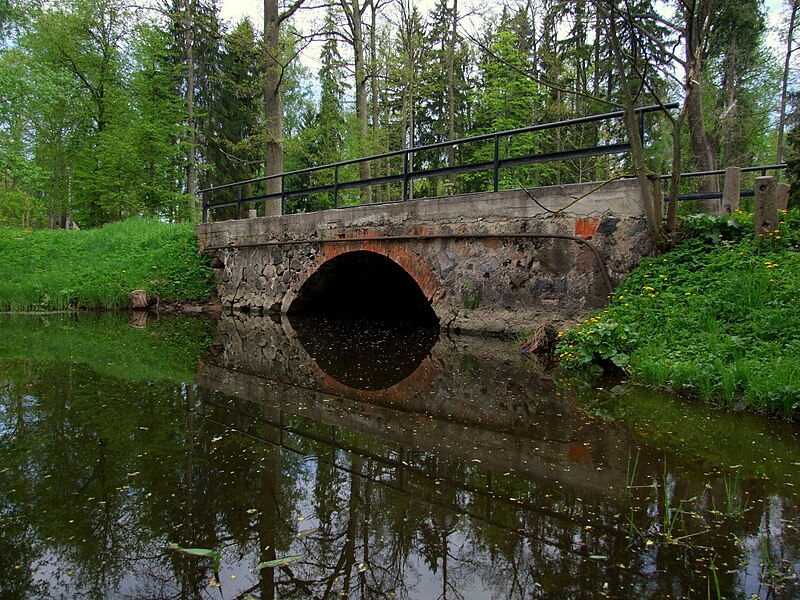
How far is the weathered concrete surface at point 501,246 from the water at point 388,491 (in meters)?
2.50

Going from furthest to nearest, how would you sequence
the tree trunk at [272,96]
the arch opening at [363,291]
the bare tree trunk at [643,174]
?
the tree trunk at [272,96] → the arch opening at [363,291] → the bare tree trunk at [643,174]

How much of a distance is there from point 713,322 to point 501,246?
3.32 meters

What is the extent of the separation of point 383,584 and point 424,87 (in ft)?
71.1

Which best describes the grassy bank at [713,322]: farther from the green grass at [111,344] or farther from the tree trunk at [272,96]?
the tree trunk at [272,96]

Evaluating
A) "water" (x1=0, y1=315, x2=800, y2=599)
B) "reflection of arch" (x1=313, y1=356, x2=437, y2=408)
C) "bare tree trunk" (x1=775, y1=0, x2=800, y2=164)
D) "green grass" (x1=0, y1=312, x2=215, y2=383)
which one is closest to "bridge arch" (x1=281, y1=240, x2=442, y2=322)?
"green grass" (x1=0, y1=312, x2=215, y2=383)

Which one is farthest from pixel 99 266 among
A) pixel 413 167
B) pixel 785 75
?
pixel 785 75

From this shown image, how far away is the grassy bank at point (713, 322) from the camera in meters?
4.62

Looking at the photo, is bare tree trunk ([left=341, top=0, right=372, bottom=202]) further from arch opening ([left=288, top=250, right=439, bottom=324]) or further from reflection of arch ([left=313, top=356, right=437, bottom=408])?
reflection of arch ([left=313, top=356, right=437, bottom=408])

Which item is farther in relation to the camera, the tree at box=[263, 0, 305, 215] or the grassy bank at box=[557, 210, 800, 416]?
the tree at box=[263, 0, 305, 215]

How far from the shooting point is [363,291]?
12.9 metres

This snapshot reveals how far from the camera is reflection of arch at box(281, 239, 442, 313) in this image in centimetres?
908

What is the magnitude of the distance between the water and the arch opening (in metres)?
5.87

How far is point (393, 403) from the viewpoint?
15.9ft

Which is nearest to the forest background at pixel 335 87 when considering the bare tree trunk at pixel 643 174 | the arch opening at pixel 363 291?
the arch opening at pixel 363 291
